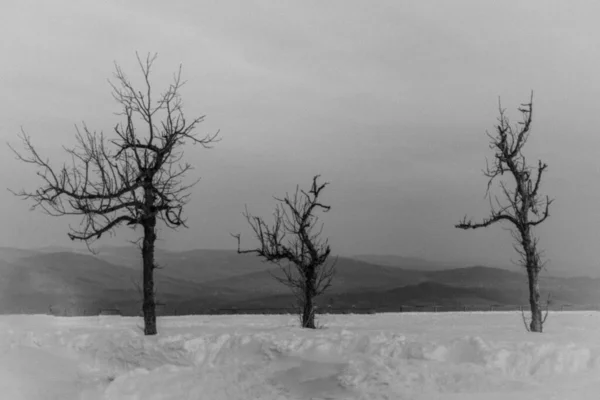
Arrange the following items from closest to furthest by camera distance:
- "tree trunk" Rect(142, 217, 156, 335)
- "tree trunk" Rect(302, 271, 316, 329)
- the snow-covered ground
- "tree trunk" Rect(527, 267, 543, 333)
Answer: the snow-covered ground, "tree trunk" Rect(142, 217, 156, 335), "tree trunk" Rect(527, 267, 543, 333), "tree trunk" Rect(302, 271, 316, 329)

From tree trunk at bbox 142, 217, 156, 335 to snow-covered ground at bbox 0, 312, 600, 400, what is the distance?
2.24 ft

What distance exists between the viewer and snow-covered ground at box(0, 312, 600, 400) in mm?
13539

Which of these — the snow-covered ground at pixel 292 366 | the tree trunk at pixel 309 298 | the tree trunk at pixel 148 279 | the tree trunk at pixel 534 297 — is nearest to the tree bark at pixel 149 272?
the tree trunk at pixel 148 279

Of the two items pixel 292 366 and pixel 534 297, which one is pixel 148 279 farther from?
pixel 534 297

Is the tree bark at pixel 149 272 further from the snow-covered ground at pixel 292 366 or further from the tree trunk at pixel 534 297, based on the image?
the tree trunk at pixel 534 297

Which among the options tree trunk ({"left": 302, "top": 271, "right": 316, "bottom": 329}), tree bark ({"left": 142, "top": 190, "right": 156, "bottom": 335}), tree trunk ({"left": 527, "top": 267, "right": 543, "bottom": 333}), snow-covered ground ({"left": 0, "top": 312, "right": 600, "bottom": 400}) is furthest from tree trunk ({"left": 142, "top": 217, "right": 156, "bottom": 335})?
tree trunk ({"left": 527, "top": 267, "right": 543, "bottom": 333})

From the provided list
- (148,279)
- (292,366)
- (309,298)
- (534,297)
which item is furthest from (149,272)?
(534,297)

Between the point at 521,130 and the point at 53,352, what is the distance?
16.3m

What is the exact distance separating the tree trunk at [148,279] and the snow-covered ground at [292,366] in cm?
68

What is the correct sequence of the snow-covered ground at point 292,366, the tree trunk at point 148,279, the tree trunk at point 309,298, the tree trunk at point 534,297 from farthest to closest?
1. the tree trunk at point 309,298
2. the tree trunk at point 534,297
3. the tree trunk at point 148,279
4. the snow-covered ground at point 292,366

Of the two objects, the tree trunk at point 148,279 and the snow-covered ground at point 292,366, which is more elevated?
the tree trunk at point 148,279

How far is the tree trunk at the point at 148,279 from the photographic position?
18.7 metres

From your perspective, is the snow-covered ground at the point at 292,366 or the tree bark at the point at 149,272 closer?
the snow-covered ground at the point at 292,366

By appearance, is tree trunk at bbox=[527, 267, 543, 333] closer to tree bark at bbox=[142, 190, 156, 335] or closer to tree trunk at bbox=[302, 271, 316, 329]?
tree trunk at bbox=[302, 271, 316, 329]
